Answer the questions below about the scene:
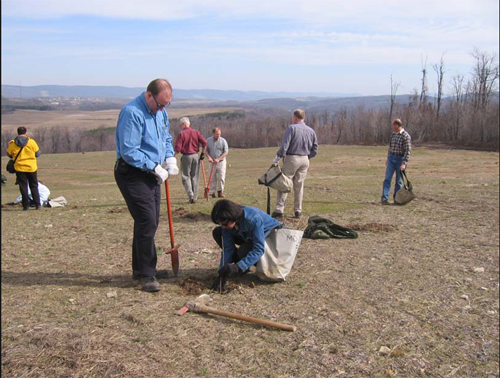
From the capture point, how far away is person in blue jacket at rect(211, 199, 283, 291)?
527cm

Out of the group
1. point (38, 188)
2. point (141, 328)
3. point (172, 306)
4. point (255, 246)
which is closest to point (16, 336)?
point (141, 328)

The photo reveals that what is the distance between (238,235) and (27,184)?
26.5 feet

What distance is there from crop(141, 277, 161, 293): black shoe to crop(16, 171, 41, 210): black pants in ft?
24.9

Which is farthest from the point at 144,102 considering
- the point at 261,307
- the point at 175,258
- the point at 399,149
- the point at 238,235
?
the point at 399,149

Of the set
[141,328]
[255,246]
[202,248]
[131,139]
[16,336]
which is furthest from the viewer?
[202,248]

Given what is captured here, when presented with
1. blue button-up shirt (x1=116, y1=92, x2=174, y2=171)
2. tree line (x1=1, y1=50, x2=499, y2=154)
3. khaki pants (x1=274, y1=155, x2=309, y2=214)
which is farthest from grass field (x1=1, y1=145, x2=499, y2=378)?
tree line (x1=1, y1=50, x2=499, y2=154)

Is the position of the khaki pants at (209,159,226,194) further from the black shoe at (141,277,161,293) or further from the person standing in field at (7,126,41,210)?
the black shoe at (141,277,161,293)

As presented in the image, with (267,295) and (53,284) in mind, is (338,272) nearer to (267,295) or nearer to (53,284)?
(267,295)

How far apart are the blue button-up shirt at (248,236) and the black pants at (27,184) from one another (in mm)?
7837

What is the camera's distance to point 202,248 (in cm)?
752

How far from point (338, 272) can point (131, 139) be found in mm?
3265

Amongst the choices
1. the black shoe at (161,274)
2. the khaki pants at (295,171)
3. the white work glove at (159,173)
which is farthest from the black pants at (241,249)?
the khaki pants at (295,171)

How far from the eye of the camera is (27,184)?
38.9 feet

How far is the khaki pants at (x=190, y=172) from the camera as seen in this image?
11906 mm
